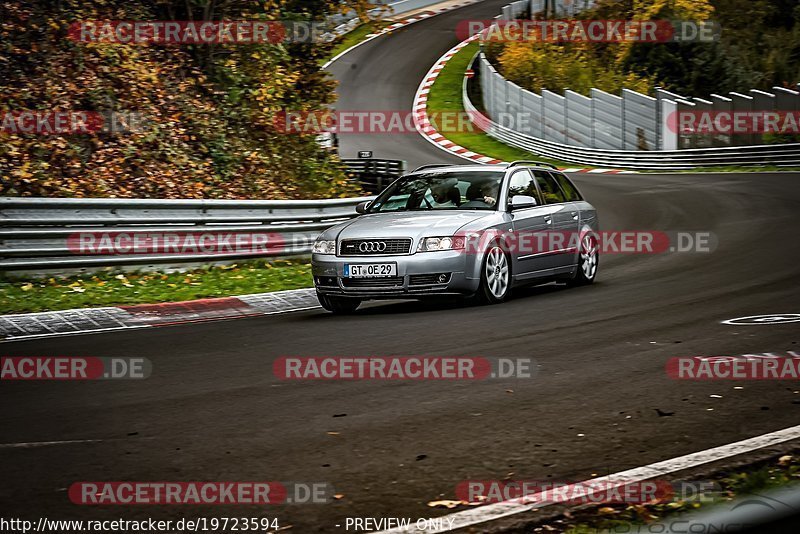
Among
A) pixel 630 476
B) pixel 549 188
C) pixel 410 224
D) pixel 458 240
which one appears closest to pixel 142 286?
pixel 410 224

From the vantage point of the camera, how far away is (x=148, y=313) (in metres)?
11.6

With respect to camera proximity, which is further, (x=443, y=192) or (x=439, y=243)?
(x=443, y=192)

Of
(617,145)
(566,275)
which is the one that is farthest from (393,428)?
(617,145)

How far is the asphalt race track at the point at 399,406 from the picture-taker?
502cm

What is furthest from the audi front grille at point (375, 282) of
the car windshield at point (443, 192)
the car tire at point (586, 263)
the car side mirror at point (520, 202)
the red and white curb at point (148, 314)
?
the car tire at point (586, 263)

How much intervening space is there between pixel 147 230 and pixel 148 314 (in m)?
2.88

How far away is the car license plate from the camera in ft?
36.6

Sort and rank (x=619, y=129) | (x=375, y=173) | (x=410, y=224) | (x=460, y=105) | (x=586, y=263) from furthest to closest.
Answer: (x=460, y=105) → (x=619, y=129) → (x=375, y=173) → (x=586, y=263) → (x=410, y=224)

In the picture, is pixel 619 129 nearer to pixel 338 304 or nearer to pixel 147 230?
pixel 147 230

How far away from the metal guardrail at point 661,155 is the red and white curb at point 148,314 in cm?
2436

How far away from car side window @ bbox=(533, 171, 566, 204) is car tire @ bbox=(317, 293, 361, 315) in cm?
275

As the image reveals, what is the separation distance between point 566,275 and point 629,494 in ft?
29.4

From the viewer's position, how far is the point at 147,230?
14250 mm

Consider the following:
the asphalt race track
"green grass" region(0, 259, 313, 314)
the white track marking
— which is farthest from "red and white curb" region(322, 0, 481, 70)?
the white track marking
